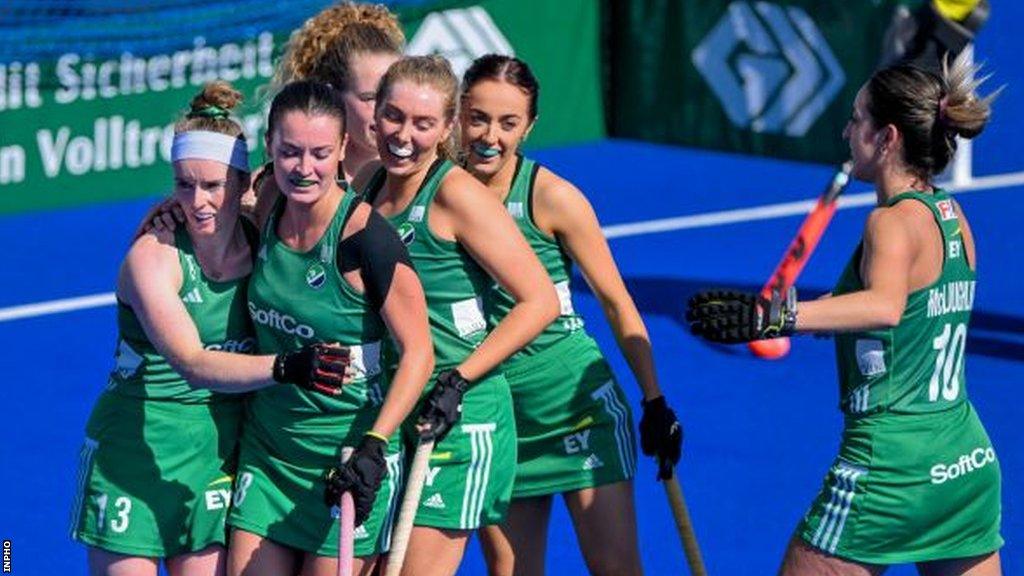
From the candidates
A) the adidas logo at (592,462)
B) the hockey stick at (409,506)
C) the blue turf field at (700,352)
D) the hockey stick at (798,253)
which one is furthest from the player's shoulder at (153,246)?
the hockey stick at (798,253)

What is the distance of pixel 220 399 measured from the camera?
5664 millimetres

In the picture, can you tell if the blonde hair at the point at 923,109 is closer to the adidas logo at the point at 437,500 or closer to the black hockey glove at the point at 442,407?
the black hockey glove at the point at 442,407

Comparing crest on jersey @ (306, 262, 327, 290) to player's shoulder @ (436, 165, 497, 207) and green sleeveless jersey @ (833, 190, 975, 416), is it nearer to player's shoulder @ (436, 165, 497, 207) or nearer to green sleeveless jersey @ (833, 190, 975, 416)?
player's shoulder @ (436, 165, 497, 207)

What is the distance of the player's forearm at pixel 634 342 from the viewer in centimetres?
612

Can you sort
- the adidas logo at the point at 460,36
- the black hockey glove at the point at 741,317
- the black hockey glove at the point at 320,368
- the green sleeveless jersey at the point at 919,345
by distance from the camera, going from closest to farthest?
1. the black hockey glove at the point at 320,368
2. the black hockey glove at the point at 741,317
3. the green sleeveless jersey at the point at 919,345
4. the adidas logo at the point at 460,36

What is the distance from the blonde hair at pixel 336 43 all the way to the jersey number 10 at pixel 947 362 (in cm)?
184

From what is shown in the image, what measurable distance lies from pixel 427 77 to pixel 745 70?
29.9 feet

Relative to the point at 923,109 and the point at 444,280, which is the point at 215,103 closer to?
the point at 444,280

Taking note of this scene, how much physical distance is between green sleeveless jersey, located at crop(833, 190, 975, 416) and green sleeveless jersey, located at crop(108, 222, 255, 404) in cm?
159

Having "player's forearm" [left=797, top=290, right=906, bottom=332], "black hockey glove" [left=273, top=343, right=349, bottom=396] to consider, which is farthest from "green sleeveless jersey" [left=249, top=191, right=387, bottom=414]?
"player's forearm" [left=797, top=290, right=906, bottom=332]

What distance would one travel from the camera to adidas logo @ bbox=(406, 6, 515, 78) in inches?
559

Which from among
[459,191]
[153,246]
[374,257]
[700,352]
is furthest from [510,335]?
[700,352]

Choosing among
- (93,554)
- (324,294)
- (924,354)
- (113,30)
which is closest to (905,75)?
(924,354)

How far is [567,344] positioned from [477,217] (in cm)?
77
